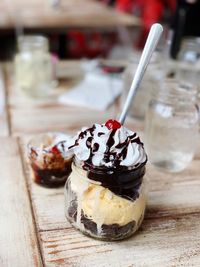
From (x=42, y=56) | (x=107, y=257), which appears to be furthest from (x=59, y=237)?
(x=42, y=56)

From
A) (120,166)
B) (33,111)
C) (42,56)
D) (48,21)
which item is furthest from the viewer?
(48,21)

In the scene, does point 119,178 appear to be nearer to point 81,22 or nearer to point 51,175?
point 51,175

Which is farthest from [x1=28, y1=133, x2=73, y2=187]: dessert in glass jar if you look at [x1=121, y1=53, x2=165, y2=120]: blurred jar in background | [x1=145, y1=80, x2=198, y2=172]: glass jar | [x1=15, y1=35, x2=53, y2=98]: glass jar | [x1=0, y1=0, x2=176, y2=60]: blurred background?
[x1=0, y1=0, x2=176, y2=60]: blurred background

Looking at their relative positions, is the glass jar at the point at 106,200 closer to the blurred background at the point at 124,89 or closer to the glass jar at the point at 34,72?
the blurred background at the point at 124,89

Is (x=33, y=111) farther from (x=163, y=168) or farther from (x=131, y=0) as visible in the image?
(x=131, y=0)

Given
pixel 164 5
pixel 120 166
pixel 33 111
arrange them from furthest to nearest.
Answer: pixel 164 5 → pixel 33 111 → pixel 120 166
